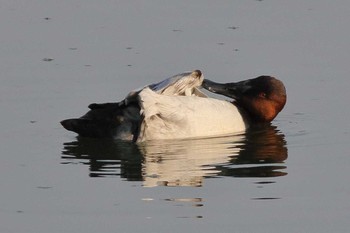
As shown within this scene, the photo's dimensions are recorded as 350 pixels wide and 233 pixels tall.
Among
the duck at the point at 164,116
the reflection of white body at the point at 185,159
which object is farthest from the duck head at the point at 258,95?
the reflection of white body at the point at 185,159

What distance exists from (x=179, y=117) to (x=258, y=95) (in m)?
1.58

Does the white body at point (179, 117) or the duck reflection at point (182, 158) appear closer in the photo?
the duck reflection at point (182, 158)

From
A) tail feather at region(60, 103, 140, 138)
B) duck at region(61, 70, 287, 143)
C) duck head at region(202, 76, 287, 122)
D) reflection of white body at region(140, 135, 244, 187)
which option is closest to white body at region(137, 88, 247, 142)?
duck at region(61, 70, 287, 143)

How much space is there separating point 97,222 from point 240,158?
9.92 feet

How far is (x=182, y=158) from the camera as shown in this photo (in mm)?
13891

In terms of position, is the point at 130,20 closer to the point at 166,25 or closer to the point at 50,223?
the point at 166,25

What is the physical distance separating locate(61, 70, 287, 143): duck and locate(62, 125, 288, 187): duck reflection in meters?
0.10

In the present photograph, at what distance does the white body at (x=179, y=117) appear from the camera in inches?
556

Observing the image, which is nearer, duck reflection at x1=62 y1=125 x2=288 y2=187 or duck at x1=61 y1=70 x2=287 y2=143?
duck reflection at x1=62 y1=125 x2=288 y2=187

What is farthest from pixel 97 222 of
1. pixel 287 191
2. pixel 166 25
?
pixel 166 25

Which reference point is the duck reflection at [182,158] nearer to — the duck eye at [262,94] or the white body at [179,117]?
the white body at [179,117]

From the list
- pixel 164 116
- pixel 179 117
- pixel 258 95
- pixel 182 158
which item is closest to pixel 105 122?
pixel 164 116

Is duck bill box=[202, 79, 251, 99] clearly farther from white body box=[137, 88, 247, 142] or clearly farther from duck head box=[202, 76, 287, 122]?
white body box=[137, 88, 247, 142]

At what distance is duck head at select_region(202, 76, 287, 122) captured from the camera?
613 inches
